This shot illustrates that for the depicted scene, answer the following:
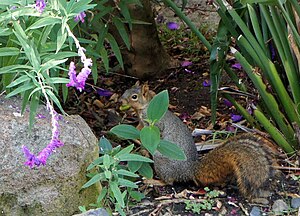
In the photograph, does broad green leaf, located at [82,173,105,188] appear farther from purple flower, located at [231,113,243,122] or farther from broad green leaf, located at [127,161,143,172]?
purple flower, located at [231,113,243,122]

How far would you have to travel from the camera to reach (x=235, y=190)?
329 centimetres

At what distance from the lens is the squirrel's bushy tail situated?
3096 mm

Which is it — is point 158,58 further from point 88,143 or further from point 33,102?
point 33,102

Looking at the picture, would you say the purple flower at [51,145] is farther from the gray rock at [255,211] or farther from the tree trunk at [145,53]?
the tree trunk at [145,53]

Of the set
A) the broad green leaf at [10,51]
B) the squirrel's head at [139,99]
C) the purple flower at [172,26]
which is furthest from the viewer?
the purple flower at [172,26]

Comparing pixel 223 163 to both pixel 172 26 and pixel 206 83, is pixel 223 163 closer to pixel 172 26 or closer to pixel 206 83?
pixel 206 83

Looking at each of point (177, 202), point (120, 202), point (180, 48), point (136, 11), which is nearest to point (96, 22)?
point (136, 11)

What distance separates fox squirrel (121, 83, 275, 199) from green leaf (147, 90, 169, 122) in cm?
39

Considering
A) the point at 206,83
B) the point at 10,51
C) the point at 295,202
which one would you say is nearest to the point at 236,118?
the point at 206,83

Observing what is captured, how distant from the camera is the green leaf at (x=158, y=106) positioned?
9.87 feet

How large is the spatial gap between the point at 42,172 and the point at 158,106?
558 mm

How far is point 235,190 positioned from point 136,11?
1.48 m

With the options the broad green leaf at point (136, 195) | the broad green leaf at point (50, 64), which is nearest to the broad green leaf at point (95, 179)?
the broad green leaf at point (136, 195)

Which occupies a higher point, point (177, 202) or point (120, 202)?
point (120, 202)
